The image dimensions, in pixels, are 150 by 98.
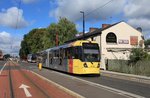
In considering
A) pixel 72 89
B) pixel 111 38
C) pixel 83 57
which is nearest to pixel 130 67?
pixel 83 57

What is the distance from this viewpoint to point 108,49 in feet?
172

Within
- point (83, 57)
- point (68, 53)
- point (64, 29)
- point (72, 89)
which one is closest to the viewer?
point (72, 89)

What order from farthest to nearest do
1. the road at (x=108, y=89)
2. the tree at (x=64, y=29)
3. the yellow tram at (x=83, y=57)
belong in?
the tree at (x=64, y=29) < the yellow tram at (x=83, y=57) < the road at (x=108, y=89)

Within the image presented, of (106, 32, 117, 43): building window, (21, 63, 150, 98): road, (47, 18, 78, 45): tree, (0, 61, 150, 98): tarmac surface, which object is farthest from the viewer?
(47, 18, 78, 45): tree

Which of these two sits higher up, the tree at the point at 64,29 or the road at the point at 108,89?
the tree at the point at 64,29

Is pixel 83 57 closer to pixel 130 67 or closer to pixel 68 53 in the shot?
pixel 68 53

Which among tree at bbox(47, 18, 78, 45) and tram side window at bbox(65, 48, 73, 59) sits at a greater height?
tree at bbox(47, 18, 78, 45)

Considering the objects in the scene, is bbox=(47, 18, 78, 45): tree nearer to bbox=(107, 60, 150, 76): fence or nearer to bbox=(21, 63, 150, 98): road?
bbox=(107, 60, 150, 76): fence

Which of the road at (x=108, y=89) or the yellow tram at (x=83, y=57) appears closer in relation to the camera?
the road at (x=108, y=89)

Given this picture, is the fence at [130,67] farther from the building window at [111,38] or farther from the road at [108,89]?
the building window at [111,38]

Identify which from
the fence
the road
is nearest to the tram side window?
the fence

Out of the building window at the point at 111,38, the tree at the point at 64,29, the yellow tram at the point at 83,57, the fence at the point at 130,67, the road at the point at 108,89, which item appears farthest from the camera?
the tree at the point at 64,29

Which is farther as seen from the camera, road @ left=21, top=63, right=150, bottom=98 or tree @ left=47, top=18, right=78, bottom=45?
tree @ left=47, top=18, right=78, bottom=45

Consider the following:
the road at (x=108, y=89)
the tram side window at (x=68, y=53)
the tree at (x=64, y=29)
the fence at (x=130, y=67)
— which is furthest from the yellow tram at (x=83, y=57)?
the tree at (x=64, y=29)
